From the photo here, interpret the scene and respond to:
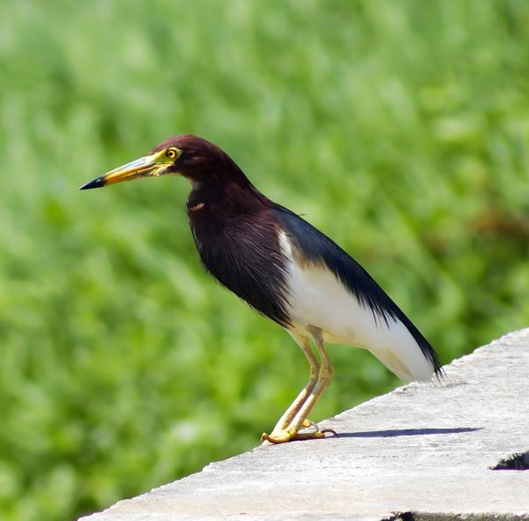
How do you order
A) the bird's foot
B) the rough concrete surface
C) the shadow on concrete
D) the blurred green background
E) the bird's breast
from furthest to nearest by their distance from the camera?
1. the blurred green background
2. the bird's breast
3. the bird's foot
4. the shadow on concrete
5. the rough concrete surface

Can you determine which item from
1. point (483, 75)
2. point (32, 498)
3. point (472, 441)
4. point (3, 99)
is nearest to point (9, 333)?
point (32, 498)

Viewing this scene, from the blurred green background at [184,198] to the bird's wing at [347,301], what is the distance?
2.63 metres

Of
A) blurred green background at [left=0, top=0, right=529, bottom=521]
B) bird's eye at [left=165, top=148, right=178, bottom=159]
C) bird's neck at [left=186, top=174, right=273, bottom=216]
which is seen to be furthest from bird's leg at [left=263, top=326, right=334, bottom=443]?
blurred green background at [left=0, top=0, right=529, bottom=521]

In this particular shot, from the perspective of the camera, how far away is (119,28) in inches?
331

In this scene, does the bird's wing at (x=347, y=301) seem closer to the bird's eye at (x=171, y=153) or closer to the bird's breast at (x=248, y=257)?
the bird's breast at (x=248, y=257)

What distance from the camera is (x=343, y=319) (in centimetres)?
383

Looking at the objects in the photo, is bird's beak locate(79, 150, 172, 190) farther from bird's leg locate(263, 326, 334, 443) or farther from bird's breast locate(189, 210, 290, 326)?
bird's leg locate(263, 326, 334, 443)

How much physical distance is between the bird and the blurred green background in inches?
104

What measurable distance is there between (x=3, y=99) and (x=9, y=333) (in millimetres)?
1776

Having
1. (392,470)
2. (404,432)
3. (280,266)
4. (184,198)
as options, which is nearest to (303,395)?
(280,266)

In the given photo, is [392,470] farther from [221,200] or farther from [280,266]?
[221,200]

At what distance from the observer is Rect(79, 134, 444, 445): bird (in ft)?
12.3

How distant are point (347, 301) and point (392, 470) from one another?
93 centimetres

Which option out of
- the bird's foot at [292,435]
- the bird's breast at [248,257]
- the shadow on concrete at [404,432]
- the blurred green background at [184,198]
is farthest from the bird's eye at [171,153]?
the blurred green background at [184,198]
